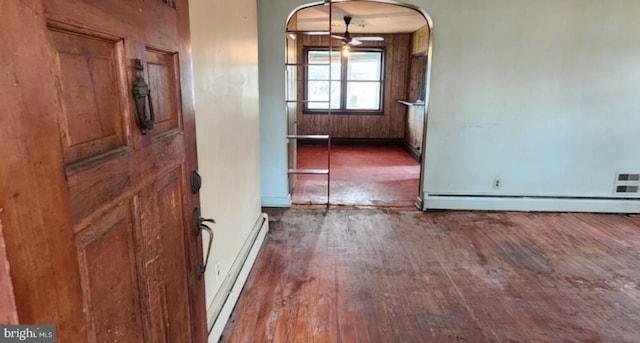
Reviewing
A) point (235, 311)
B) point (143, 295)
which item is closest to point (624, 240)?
point (235, 311)

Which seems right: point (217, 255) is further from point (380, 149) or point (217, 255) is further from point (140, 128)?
point (380, 149)

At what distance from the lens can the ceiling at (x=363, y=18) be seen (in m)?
5.23

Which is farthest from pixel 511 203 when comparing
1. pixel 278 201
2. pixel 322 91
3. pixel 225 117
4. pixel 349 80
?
pixel 322 91

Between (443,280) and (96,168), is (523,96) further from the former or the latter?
(96,168)

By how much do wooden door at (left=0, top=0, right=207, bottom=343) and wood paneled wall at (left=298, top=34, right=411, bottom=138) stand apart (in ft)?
24.3

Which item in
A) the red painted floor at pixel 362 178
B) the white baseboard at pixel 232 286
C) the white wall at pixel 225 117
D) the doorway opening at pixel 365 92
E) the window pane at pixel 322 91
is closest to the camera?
the white wall at pixel 225 117

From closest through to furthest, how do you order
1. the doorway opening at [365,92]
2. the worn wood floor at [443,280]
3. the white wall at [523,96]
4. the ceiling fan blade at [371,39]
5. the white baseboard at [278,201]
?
the worn wood floor at [443,280] → the white wall at [523,96] → the white baseboard at [278,201] → the doorway opening at [365,92] → the ceiling fan blade at [371,39]

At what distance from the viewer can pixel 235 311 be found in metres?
2.35

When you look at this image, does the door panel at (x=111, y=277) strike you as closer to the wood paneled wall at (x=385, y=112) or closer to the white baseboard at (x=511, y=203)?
the white baseboard at (x=511, y=203)

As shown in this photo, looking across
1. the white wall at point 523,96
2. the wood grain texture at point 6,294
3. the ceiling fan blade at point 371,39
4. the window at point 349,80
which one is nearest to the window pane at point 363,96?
the window at point 349,80

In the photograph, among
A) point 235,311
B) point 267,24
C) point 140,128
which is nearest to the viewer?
point 140,128

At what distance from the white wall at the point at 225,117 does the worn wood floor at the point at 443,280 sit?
18.9 inches

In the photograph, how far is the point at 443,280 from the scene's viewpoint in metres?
2.80

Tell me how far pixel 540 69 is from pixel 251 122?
315cm
